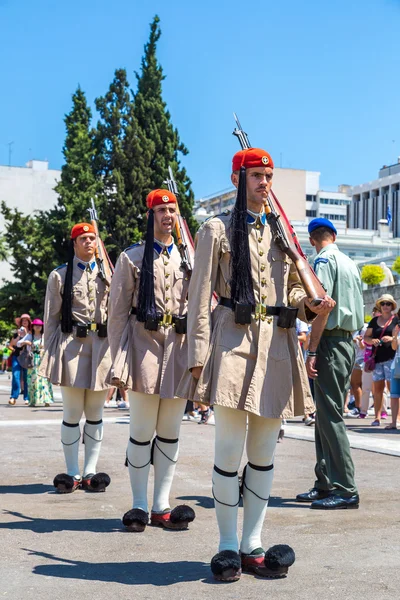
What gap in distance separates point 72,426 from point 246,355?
3.58 metres

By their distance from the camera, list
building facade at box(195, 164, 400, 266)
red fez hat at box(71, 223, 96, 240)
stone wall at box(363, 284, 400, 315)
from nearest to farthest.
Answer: red fez hat at box(71, 223, 96, 240) < stone wall at box(363, 284, 400, 315) < building facade at box(195, 164, 400, 266)

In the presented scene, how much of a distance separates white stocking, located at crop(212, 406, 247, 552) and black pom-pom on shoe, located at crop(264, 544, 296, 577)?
0.19m

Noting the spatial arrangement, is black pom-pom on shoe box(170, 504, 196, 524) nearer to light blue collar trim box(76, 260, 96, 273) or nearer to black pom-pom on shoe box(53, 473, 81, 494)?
black pom-pom on shoe box(53, 473, 81, 494)

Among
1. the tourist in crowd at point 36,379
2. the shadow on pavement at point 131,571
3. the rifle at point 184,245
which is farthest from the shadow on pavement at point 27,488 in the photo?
the tourist in crowd at point 36,379

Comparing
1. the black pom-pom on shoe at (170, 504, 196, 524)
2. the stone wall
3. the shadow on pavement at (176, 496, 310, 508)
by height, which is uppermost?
the stone wall

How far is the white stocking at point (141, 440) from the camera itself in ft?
22.9

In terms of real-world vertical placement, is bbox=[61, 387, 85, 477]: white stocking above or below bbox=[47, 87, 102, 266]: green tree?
below

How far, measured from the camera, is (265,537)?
21.2 feet

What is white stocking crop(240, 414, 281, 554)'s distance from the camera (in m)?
5.52

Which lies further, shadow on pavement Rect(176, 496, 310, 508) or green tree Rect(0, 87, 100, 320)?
green tree Rect(0, 87, 100, 320)

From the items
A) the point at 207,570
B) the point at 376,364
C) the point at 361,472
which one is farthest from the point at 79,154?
the point at 207,570

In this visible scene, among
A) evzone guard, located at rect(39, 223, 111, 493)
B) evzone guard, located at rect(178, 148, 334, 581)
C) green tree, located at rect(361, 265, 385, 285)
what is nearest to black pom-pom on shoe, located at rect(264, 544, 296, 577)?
evzone guard, located at rect(178, 148, 334, 581)

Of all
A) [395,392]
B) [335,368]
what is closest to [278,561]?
[335,368]

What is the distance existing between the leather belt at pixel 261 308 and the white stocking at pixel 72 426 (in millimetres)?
3429
